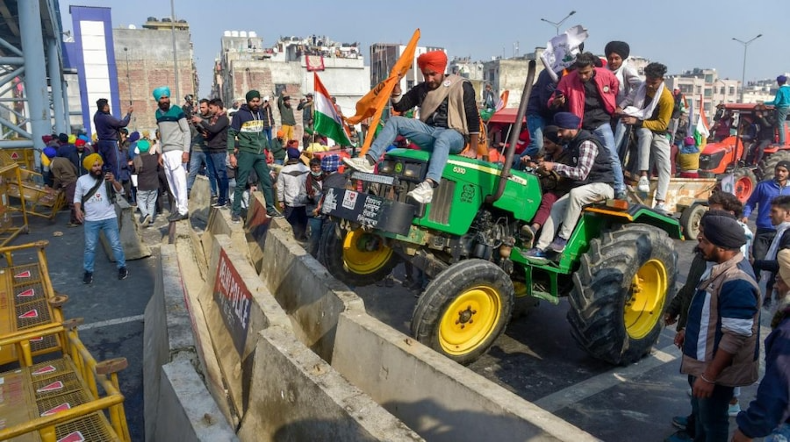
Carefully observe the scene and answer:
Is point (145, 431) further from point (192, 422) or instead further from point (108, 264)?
point (108, 264)

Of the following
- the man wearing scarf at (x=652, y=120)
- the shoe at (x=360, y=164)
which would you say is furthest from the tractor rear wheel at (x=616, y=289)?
the man wearing scarf at (x=652, y=120)

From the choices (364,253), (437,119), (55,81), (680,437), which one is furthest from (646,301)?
(55,81)

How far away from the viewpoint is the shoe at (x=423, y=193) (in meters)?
4.57

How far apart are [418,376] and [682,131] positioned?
12.5 m

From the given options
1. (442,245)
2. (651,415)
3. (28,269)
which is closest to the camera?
(651,415)

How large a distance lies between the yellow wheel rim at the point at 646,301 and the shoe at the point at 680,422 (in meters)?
1.33

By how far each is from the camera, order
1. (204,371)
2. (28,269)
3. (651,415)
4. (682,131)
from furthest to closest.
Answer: (682,131) < (28,269) < (651,415) < (204,371)

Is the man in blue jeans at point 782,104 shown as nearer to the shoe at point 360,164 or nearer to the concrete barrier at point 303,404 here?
the shoe at point 360,164

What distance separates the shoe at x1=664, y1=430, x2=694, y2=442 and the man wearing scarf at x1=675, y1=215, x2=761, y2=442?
51 centimetres

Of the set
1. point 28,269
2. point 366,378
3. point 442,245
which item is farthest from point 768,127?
point 28,269

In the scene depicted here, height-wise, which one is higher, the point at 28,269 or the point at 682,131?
the point at 682,131

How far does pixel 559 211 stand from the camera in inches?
201

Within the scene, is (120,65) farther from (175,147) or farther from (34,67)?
(175,147)

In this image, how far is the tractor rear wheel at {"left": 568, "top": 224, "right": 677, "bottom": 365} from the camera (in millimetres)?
4684
